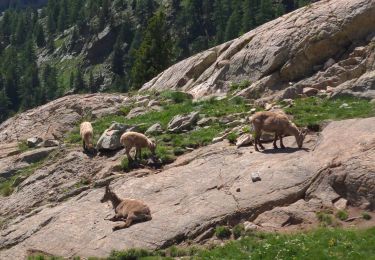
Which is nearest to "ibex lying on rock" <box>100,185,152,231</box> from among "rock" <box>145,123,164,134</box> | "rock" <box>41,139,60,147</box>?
"rock" <box>145,123,164,134</box>

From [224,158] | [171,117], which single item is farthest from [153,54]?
[224,158]

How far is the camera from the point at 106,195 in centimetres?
2553

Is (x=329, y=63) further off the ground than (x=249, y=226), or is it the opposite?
(x=329, y=63)

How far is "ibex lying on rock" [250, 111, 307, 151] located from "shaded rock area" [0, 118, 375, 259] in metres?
0.50

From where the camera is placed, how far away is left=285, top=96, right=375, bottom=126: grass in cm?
2771

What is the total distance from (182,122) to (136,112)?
674 centimetres

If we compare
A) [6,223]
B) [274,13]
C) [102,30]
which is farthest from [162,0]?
[6,223]

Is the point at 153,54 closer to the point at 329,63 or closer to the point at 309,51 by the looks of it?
the point at 309,51

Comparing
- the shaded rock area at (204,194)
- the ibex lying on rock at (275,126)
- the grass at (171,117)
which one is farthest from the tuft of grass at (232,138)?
the ibex lying on rock at (275,126)

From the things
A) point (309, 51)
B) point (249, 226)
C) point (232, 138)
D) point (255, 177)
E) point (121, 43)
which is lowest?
point (121, 43)

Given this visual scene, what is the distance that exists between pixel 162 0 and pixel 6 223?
17454 centimetres

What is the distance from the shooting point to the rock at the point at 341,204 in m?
21.8

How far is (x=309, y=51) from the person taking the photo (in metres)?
36.1

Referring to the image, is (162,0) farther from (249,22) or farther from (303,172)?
(303,172)
